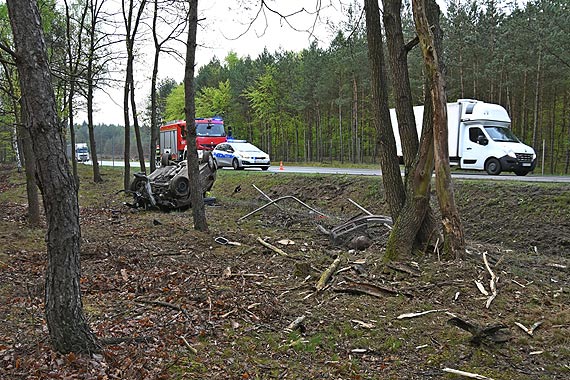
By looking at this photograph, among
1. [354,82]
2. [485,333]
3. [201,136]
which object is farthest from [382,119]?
[354,82]

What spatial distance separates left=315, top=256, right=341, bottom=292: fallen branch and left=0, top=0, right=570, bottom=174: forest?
444 cm

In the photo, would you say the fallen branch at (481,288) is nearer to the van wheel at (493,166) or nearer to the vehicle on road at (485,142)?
the vehicle on road at (485,142)

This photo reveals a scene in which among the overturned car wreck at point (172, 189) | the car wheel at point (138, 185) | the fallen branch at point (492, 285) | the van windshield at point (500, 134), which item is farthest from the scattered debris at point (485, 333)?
the van windshield at point (500, 134)

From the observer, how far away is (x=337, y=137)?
170 ft

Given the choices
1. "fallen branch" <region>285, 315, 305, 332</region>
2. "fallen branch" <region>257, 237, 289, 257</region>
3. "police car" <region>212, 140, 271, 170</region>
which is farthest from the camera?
"police car" <region>212, 140, 271, 170</region>

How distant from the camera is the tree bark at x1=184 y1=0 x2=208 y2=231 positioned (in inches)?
413

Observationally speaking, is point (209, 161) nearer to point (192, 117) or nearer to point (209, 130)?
point (192, 117)

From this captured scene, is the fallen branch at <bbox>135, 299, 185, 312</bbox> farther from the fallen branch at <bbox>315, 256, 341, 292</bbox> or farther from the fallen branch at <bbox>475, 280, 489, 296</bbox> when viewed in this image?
the fallen branch at <bbox>475, 280, 489, 296</bbox>

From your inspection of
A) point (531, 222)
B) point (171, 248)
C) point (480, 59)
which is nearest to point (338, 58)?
point (480, 59)

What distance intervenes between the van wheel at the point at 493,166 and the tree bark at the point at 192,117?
43.5 ft

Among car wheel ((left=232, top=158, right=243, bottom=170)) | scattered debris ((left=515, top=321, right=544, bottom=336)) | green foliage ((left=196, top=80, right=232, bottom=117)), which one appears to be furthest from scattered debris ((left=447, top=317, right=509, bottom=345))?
green foliage ((left=196, top=80, right=232, bottom=117))

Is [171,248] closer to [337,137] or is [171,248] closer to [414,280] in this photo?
[414,280]

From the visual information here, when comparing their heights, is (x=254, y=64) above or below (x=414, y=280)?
above

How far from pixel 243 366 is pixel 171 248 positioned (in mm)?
5066
